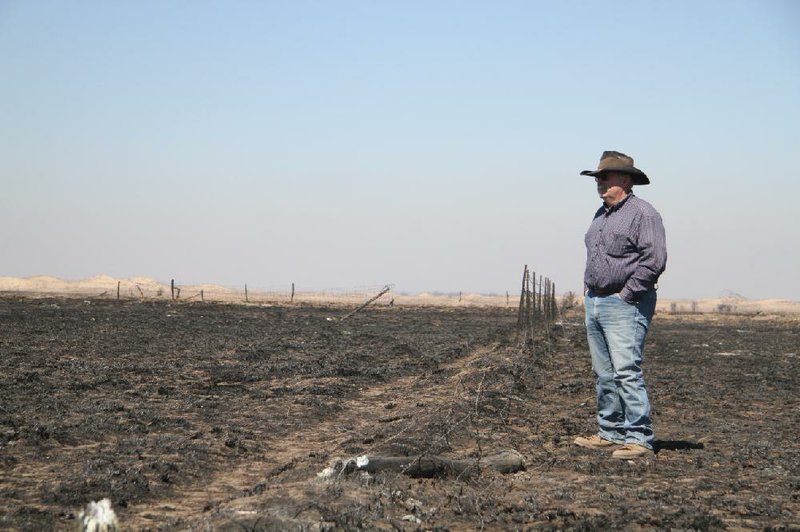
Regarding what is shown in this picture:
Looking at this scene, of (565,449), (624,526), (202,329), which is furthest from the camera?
(202,329)

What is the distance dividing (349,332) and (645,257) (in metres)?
19.4

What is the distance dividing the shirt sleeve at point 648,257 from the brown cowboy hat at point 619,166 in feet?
1.36

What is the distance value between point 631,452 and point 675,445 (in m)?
0.93

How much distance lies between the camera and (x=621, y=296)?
6.16 m

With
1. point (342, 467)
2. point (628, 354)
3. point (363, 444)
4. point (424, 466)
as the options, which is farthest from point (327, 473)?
point (628, 354)

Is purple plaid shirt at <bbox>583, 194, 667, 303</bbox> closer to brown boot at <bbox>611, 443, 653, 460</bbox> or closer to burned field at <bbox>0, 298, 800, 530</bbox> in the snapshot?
brown boot at <bbox>611, 443, 653, 460</bbox>

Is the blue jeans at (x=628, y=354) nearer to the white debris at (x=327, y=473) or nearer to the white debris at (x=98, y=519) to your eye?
the white debris at (x=327, y=473)

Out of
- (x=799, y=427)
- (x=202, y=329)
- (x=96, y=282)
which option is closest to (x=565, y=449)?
(x=799, y=427)

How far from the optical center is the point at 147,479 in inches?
213

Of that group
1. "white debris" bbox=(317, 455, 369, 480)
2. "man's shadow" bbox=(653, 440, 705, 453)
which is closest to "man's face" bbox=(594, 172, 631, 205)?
"man's shadow" bbox=(653, 440, 705, 453)

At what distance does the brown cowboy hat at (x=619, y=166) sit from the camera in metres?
6.35

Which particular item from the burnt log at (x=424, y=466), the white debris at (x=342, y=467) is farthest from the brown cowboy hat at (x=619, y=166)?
the white debris at (x=342, y=467)

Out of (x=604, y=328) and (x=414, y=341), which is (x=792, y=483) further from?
(x=414, y=341)

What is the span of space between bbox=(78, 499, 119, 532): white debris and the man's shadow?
4093 millimetres
